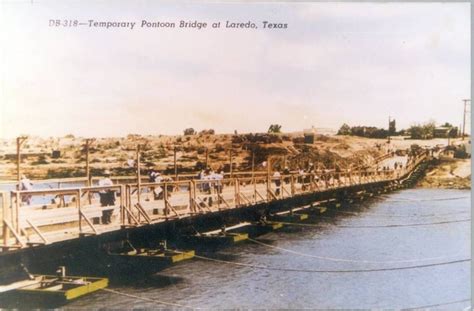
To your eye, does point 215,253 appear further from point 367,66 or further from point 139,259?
point 367,66

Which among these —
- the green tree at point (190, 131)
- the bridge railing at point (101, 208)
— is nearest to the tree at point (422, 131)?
A: the bridge railing at point (101, 208)

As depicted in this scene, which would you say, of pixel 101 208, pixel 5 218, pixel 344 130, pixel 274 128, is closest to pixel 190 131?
pixel 274 128

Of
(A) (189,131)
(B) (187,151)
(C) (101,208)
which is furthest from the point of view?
(B) (187,151)

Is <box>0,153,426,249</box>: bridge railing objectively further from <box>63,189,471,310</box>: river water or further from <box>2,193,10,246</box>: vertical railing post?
<box>63,189,471,310</box>: river water

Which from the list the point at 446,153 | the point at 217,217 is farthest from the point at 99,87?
the point at 446,153

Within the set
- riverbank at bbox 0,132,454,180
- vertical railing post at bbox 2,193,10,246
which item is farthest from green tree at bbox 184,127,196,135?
vertical railing post at bbox 2,193,10,246

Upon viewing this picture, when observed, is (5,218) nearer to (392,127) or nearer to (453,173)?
(392,127)

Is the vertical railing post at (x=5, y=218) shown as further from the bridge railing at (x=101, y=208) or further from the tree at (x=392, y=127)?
the tree at (x=392, y=127)
